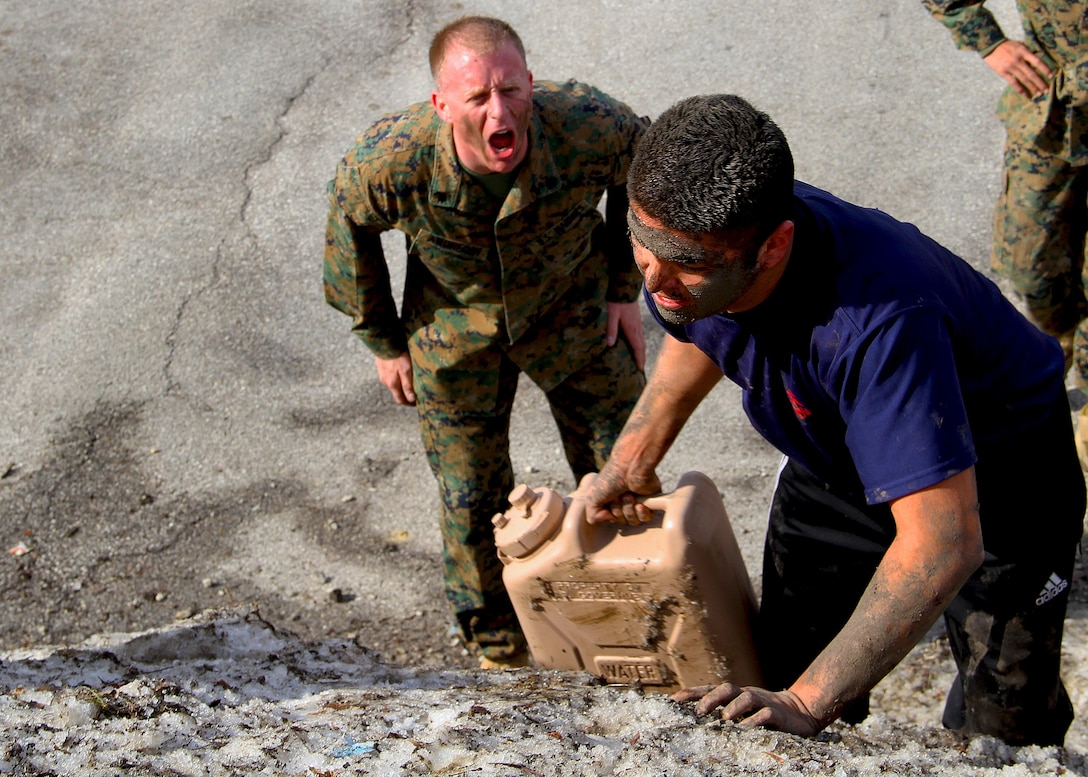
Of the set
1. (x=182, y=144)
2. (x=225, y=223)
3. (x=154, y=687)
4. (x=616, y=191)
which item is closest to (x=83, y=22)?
(x=182, y=144)

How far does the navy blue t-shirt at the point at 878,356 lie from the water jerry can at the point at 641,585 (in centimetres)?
33

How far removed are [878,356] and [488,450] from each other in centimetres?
187

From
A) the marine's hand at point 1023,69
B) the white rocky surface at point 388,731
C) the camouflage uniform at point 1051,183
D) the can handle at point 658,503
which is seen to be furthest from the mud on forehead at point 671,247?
the marine's hand at point 1023,69

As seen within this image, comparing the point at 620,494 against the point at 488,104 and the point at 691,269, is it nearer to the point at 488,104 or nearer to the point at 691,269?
the point at 691,269

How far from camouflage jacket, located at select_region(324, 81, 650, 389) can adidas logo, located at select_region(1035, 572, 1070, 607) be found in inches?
61.9

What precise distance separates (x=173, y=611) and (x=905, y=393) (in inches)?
114

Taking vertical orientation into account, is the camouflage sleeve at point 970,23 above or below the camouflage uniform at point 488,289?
above

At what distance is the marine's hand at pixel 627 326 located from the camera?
3.73 m

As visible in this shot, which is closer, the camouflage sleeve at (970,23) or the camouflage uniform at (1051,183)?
the camouflage uniform at (1051,183)

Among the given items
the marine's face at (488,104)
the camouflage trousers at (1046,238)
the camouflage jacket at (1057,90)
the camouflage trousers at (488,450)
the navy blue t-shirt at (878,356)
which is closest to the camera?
the navy blue t-shirt at (878,356)

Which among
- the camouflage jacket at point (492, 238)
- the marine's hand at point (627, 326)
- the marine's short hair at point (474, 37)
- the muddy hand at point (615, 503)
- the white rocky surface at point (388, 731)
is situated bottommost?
the white rocky surface at point (388, 731)

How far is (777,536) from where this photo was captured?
3.02m

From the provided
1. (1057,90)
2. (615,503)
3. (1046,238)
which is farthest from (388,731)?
(1057,90)

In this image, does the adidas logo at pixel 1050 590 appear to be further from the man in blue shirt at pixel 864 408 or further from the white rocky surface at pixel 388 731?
the white rocky surface at pixel 388 731
